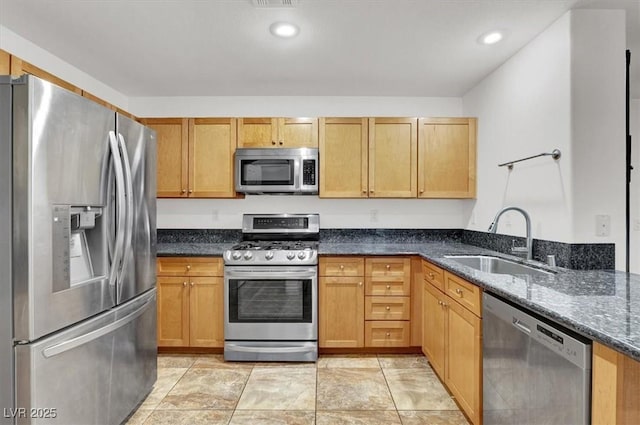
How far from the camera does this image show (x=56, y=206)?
1.48m

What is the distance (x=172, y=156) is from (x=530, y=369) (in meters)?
3.17

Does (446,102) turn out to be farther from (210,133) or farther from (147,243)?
(147,243)

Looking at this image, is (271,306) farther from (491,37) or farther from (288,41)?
(491,37)

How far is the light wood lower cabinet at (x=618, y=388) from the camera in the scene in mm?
1026

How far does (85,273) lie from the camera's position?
1.71m

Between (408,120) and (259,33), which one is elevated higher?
(259,33)

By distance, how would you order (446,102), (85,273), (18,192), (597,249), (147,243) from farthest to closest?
1. (446,102)
2. (147,243)
3. (597,249)
4. (85,273)
5. (18,192)

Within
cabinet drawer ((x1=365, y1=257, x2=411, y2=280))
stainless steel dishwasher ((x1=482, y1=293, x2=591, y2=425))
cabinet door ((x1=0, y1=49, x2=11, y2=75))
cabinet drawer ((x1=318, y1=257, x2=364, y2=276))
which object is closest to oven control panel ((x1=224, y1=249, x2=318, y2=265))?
cabinet drawer ((x1=318, y1=257, x2=364, y2=276))

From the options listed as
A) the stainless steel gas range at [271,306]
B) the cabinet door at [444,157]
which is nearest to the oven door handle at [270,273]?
the stainless steel gas range at [271,306]

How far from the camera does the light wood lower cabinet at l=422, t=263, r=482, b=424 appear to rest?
6.23 ft

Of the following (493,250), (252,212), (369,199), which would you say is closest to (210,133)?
(252,212)

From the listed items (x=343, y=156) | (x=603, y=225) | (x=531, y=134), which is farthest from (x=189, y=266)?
(x=603, y=225)

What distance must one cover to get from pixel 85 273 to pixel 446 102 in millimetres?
3429

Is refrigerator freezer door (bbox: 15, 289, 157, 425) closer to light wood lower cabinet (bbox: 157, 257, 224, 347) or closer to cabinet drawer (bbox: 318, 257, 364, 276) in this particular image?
light wood lower cabinet (bbox: 157, 257, 224, 347)
